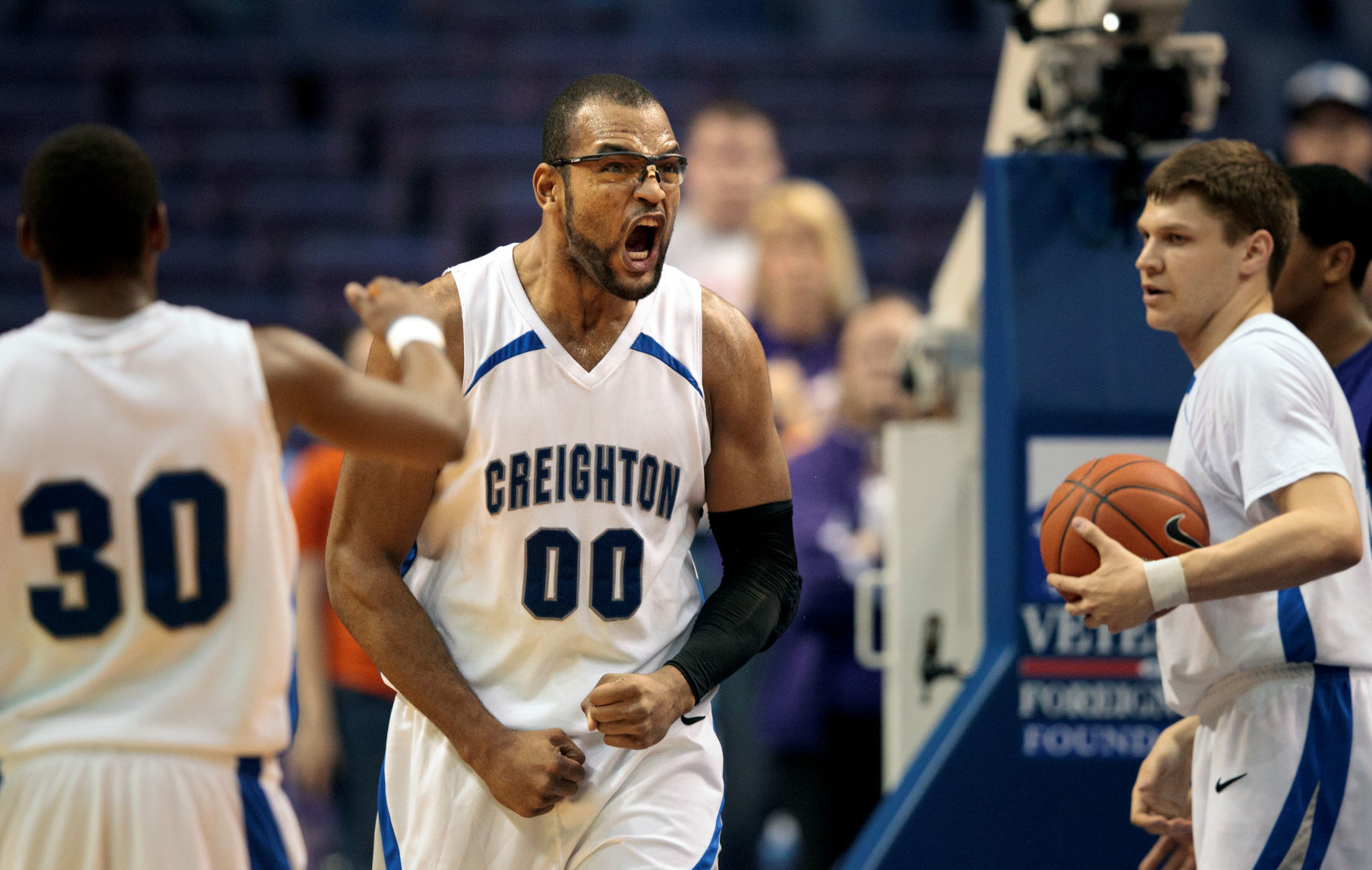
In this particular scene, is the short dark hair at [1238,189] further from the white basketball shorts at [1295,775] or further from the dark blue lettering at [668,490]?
the dark blue lettering at [668,490]

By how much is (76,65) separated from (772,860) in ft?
31.5

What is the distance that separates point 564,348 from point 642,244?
0.98ft

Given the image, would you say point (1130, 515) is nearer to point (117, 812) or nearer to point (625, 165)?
point (625, 165)

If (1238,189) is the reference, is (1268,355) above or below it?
below

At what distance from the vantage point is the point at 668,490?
3.54 meters

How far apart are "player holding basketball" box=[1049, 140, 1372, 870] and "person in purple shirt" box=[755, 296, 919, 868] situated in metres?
3.15

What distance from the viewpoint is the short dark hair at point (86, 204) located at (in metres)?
2.75

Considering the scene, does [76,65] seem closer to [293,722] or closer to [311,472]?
[311,472]

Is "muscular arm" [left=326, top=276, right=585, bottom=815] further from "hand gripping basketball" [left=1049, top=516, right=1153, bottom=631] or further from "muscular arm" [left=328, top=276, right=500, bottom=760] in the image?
"hand gripping basketball" [left=1049, top=516, right=1153, bottom=631]

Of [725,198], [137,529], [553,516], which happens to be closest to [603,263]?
[553,516]

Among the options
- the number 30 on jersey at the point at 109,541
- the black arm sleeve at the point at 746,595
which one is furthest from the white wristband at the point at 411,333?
the black arm sleeve at the point at 746,595

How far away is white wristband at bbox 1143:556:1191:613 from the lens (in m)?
3.12

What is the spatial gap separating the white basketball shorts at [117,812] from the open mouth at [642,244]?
1.39 meters

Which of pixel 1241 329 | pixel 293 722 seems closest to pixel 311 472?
pixel 293 722
